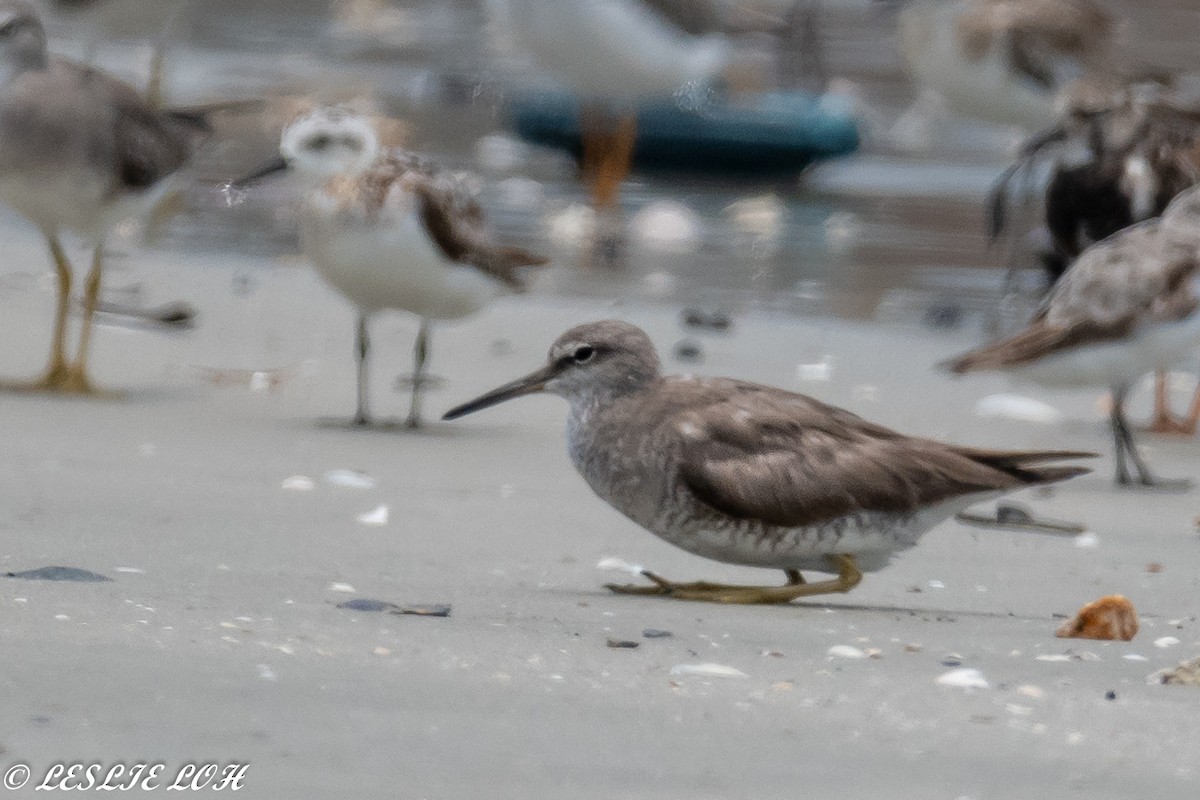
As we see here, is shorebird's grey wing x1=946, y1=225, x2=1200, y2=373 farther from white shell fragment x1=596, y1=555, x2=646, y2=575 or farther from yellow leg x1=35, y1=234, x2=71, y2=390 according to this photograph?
yellow leg x1=35, y1=234, x2=71, y2=390

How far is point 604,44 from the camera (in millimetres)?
15273

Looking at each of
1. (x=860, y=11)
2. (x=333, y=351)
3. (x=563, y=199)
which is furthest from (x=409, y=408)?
(x=860, y=11)

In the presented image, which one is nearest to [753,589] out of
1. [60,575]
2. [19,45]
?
[60,575]

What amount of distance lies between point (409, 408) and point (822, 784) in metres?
4.85

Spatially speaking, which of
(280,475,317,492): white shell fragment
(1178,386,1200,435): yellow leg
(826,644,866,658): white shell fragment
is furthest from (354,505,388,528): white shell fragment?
(1178,386,1200,435): yellow leg

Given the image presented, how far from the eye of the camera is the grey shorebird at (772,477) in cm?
520

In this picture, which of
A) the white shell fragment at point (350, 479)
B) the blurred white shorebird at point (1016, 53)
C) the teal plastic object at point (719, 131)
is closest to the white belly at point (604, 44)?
the teal plastic object at point (719, 131)

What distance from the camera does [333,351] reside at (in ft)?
30.6

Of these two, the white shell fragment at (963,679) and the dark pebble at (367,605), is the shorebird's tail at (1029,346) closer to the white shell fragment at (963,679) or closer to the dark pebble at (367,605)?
the dark pebble at (367,605)

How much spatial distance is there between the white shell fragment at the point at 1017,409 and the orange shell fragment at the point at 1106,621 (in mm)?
3550

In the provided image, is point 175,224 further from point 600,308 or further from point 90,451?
point 90,451

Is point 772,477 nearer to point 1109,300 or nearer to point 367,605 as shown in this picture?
point 367,605

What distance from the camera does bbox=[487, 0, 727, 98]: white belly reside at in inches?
600

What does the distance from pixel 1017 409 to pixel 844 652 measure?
4134mm
